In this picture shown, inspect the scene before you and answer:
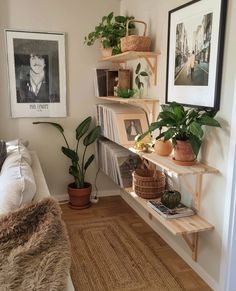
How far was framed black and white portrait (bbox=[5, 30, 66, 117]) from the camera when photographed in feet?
9.37

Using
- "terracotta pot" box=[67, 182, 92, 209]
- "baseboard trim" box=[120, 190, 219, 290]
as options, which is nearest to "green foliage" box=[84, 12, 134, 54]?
"terracotta pot" box=[67, 182, 92, 209]

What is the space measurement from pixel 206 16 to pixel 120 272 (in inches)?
67.8

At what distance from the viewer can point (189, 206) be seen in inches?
81.6

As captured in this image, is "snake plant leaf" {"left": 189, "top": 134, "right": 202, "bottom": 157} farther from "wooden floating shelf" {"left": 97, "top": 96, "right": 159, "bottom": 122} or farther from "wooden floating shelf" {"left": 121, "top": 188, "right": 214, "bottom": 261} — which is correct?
"wooden floating shelf" {"left": 97, "top": 96, "right": 159, "bottom": 122}

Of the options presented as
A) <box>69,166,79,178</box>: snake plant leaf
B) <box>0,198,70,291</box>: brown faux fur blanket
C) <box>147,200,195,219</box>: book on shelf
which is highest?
<box>0,198,70,291</box>: brown faux fur blanket

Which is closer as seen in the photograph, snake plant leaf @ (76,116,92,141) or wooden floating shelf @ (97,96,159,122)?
wooden floating shelf @ (97,96,159,122)

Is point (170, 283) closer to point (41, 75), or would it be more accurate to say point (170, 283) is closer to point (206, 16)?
point (206, 16)

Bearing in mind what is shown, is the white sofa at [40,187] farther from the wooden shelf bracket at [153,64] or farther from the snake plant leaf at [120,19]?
the snake plant leaf at [120,19]

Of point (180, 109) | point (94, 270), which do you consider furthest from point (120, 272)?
point (180, 109)

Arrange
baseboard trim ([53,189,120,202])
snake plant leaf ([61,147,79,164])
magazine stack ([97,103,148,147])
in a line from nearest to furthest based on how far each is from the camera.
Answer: magazine stack ([97,103,148,147]), snake plant leaf ([61,147,79,164]), baseboard trim ([53,189,120,202])

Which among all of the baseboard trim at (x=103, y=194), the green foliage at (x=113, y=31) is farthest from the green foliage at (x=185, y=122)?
the baseboard trim at (x=103, y=194)

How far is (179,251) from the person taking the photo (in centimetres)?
223

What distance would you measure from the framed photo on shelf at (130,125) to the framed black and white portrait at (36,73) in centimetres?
77

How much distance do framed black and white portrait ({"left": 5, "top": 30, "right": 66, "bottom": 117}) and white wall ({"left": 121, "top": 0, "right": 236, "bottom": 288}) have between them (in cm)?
114
